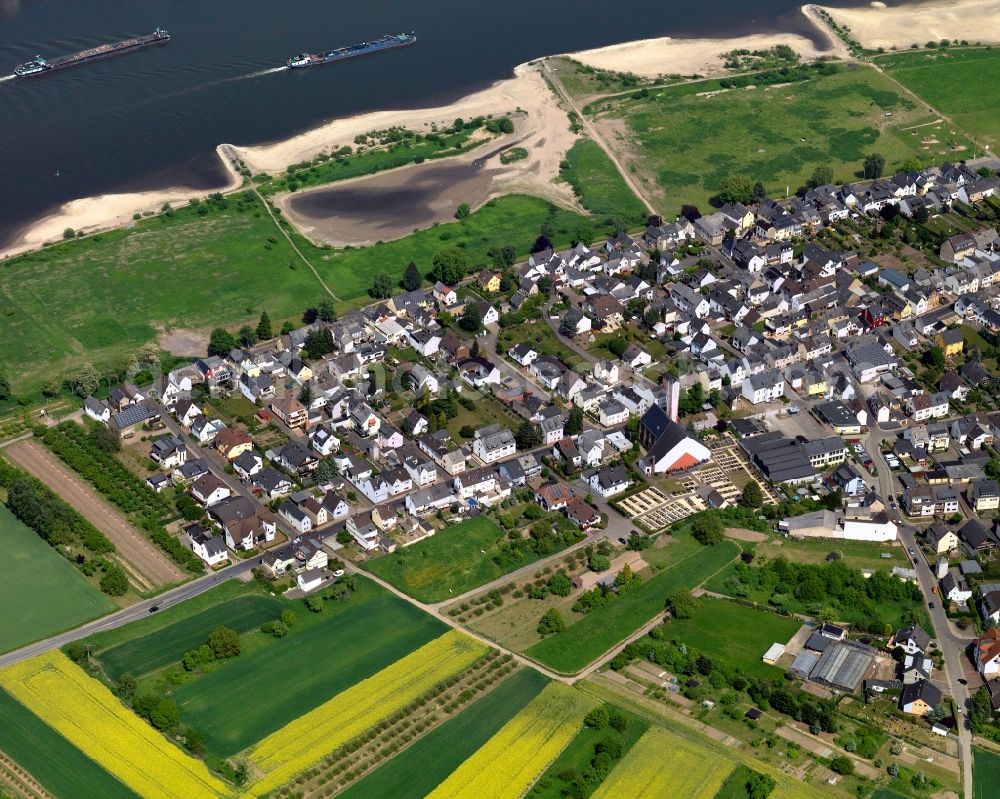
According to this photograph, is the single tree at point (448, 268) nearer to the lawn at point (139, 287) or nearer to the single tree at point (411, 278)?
the single tree at point (411, 278)

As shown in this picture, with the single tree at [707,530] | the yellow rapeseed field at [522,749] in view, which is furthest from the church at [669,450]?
the yellow rapeseed field at [522,749]

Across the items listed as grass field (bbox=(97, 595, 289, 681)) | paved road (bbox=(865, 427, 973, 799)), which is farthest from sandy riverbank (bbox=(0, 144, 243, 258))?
paved road (bbox=(865, 427, 973, 799))

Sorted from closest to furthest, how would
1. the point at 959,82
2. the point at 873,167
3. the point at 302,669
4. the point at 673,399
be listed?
the point at 302,669, the point at 673,399, the point at 873,167, the point at 959,82

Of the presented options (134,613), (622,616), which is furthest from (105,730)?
(622,616)

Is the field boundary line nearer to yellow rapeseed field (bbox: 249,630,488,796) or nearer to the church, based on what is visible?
the church

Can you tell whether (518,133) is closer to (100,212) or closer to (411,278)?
(411,278)

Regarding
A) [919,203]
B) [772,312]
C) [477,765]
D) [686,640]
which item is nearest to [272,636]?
[477,765]

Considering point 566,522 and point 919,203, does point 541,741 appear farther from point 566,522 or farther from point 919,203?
point 919,203
